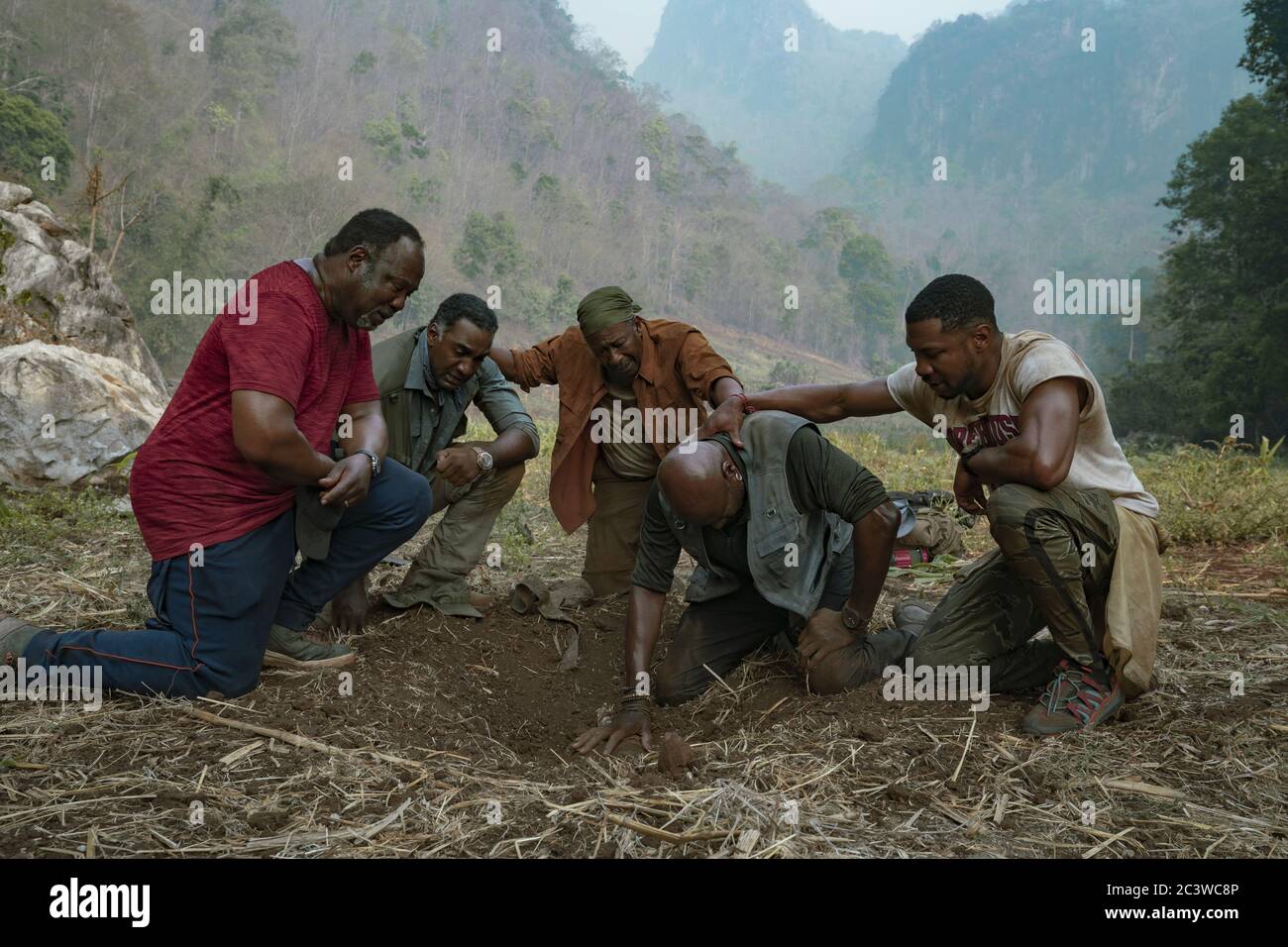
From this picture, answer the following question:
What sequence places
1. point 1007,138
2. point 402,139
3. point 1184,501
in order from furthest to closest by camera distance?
1. point 1007,138
2. point 402,139
3. point 1184,501

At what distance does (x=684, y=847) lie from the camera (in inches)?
82.6

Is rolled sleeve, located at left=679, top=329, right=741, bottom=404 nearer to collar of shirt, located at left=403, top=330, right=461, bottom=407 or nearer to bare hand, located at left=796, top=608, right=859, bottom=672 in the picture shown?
collar of shirt, located at left=403, top=330, right=461, bottom=407

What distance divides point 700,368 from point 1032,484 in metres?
1.61

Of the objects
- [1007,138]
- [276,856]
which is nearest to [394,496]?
[276,856]

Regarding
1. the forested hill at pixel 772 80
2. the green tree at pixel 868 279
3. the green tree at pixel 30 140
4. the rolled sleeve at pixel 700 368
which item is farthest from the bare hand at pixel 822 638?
the forested hill at pixel 772 80

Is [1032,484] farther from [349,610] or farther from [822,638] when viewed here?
[349,610]

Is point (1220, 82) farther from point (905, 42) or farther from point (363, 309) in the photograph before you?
point (363, 309)

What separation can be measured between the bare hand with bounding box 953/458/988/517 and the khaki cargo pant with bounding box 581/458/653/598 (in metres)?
1.68

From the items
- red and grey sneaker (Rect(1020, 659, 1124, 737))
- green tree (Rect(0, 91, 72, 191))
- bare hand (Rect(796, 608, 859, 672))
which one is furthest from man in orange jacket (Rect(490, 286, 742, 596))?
green tree (Rect(0, 91, 72, 191))

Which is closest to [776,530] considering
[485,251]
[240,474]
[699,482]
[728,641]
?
[699,482]

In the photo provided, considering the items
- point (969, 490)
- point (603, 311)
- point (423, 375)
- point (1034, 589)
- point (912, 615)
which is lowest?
point (912, 615)

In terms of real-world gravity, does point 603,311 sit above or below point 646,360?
above

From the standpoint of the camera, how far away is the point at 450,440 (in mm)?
3988

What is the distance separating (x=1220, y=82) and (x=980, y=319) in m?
109
